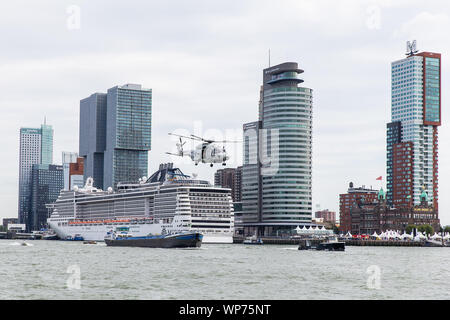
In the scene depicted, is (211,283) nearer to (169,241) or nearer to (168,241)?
(169,241)

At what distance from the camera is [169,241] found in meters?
139

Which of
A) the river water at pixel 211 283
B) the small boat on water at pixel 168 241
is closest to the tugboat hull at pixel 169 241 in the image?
the small boat on water at pixel 168 241

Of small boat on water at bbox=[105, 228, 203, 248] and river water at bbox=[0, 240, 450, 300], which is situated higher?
river water at bbox=[0, 240, 450, 300]

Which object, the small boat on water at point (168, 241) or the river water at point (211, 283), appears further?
the small boat on water at point (168, 241)

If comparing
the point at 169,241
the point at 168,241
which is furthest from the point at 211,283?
the point at 168,241

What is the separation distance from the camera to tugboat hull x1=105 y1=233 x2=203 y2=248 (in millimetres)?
136225

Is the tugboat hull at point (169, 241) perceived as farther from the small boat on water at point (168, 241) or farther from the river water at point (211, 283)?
the river water at point (211, 283)

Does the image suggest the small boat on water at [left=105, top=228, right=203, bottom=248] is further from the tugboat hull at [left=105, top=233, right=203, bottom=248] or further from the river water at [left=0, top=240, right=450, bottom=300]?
the river water at [left=0, top=240, right=450, bottom=300]

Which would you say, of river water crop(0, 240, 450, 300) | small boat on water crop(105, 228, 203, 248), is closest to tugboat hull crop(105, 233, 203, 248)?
small boat on water crop(105, 228, 203, 248)

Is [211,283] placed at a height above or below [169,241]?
above

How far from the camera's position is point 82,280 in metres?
60.3

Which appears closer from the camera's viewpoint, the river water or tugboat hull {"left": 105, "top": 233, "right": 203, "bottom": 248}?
the river water

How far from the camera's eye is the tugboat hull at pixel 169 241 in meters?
136
